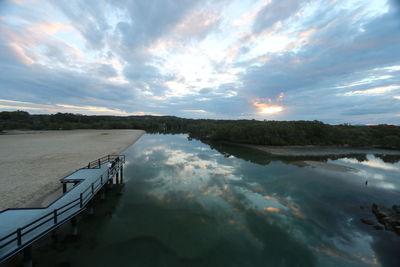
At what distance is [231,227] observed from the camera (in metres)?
10.2

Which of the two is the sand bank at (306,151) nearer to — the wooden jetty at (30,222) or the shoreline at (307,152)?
the shoreline at (307,152)

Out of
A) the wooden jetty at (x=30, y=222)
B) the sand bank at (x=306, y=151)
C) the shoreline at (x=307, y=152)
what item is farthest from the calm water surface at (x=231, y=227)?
the sand bank at (x=306, y=151)

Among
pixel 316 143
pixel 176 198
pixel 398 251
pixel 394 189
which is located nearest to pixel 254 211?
pixel 176 198

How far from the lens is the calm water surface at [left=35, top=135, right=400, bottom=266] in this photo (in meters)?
7.81

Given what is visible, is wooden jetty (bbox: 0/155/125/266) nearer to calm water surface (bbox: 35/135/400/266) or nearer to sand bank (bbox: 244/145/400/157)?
calm water surface (bbox: 35/135/400/266)

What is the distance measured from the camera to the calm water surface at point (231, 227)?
25.6 feet

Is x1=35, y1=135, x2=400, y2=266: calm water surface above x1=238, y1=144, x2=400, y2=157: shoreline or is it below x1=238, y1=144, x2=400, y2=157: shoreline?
below

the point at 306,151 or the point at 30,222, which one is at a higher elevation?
the point at 30,222

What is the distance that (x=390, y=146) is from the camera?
158ft

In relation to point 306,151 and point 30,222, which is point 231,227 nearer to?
point 30,222

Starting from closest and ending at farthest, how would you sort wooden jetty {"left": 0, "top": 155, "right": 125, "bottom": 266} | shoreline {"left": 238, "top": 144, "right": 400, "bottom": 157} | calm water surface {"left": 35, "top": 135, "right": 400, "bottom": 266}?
wooden jetty {"left": 0, "top": 155, "right": 125, "bottom": 266} < calm water surface {"left": 35, "top": 135, "right": 400, "bottom": 266} < shoreline {"left": 238, "top": 144, "right": 400, "bottom": 157}

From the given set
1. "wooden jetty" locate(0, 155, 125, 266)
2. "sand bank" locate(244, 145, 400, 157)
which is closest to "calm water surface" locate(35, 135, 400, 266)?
"wooden jetty" locate(0, 155, 125, 266)

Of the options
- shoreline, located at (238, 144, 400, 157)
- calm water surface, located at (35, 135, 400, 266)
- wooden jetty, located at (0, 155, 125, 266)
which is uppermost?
wooden jetty, located at (0, 155, 125, 266)

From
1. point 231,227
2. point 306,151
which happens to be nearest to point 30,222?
point 231,227
